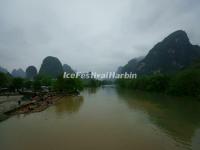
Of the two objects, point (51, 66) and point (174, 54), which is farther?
point (51, 66)

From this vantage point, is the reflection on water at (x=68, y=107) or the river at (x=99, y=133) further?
the reflection on water at (x=68, y=107)

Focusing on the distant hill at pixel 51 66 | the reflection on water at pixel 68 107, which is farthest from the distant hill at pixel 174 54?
the reflection on water at pixel 68 107

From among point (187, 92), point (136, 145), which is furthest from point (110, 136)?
point (187, 92)

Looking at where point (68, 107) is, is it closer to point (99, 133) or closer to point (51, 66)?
point (99, 133)

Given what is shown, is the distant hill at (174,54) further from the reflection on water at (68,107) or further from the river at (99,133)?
the river at (99,133)

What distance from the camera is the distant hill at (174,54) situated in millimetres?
127312

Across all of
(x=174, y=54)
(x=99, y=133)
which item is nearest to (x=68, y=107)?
(x=99, y=133)

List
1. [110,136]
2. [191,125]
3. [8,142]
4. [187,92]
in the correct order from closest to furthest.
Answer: [8,142] < [110,136] < [191,125] < [187,92]

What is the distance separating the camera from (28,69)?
168m

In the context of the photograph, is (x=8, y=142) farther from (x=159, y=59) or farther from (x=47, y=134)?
(x=159, y=59)

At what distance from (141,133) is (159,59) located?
133m

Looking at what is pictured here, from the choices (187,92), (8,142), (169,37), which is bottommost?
(8,142)

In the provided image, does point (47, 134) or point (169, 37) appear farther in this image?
point (169, 37)

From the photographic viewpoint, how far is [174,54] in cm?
13362
